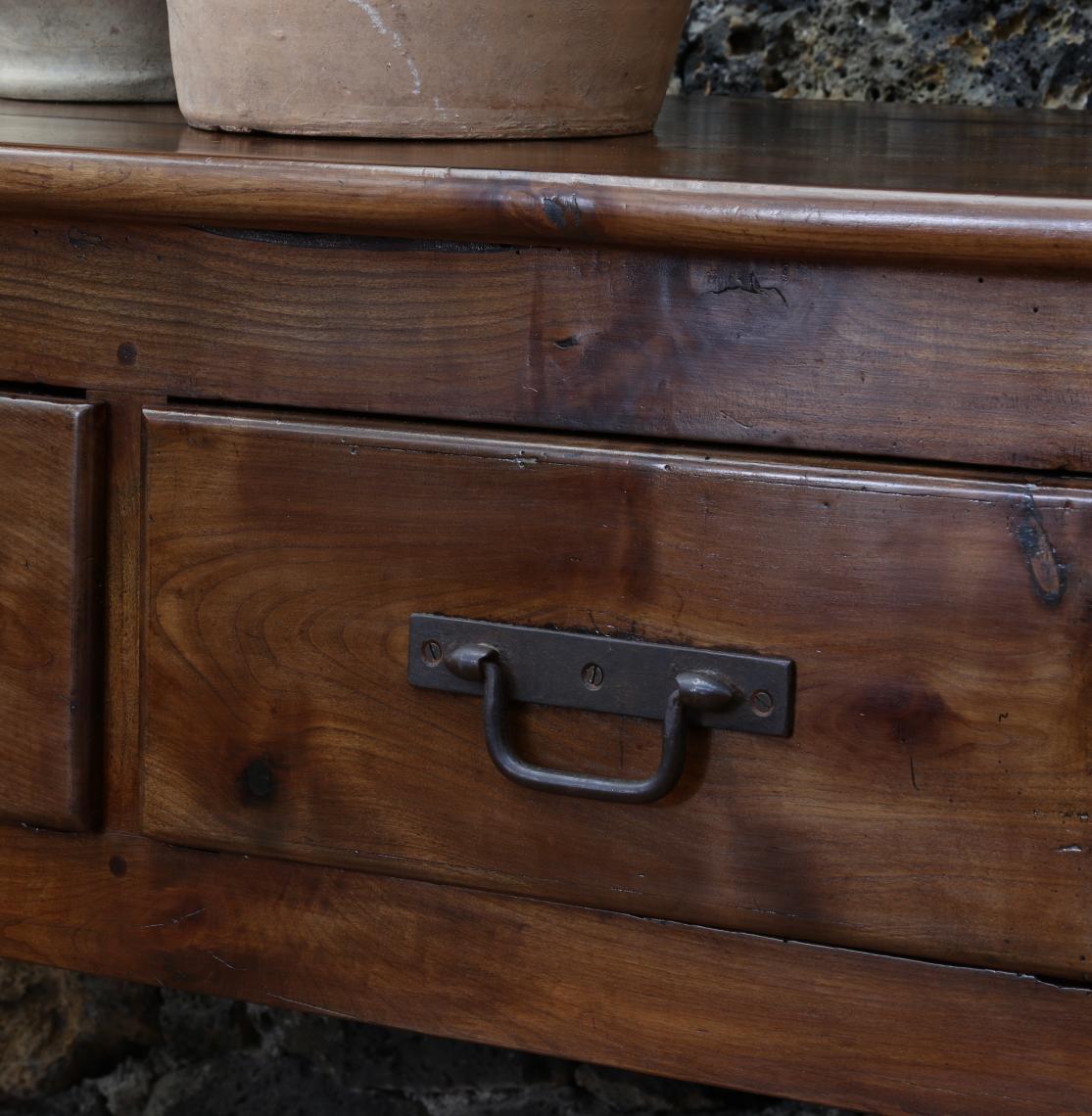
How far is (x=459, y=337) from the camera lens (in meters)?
0.61

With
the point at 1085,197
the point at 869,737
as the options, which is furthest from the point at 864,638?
the point at 1085,197

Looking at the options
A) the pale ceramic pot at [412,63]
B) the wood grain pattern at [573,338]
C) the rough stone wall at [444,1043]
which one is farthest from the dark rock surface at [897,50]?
the wood grain pattern at [573,338]

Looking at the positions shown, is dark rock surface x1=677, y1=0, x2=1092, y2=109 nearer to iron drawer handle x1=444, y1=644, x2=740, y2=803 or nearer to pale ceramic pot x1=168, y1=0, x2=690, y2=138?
pale ceramic pot x1=168, y1=0, x2=690, y2=138

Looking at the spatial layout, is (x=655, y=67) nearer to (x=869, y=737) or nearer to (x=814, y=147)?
(x=814, y=147)

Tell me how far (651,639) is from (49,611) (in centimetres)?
29

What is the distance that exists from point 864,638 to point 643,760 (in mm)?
111

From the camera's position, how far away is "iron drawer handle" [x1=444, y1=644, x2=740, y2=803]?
0.60 m

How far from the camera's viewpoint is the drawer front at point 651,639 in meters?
0.58

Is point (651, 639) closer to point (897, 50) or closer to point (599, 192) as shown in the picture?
point (599, 192)

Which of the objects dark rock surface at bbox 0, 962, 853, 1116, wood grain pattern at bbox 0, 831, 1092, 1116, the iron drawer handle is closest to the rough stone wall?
dark rock surface at bbox 0, 962, 853, 1116

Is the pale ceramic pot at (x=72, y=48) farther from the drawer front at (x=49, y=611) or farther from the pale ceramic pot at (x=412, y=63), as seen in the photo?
the drawer front at (x=49, y=611)

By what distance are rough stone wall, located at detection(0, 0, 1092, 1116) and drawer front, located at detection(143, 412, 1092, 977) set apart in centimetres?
50

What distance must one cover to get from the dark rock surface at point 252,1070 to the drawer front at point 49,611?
460mm

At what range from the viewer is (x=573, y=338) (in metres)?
0.60
